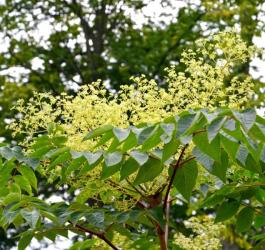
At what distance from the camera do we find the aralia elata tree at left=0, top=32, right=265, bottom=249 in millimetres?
2326

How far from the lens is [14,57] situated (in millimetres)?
11125

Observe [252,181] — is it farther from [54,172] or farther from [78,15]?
[78,15]

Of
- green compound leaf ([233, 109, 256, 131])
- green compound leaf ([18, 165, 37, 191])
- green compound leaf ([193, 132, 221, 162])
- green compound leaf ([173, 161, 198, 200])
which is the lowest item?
green compound leaf ([18, 165, 37, 191])

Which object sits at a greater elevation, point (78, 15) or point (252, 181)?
point (252, 181)

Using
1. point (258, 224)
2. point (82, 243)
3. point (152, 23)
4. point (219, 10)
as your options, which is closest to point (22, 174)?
point (82, 243)

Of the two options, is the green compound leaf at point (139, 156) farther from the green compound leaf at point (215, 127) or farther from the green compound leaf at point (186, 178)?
the green compound leaf at point (215, 127)

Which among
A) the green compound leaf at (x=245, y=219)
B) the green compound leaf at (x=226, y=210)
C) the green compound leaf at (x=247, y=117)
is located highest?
the green compound leaf at (x=247, y=117)

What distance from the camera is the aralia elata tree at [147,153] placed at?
2326mm

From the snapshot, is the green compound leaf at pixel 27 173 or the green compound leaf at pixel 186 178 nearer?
the green compound leaf at pixel 186 178

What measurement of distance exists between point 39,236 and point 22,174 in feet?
1.04

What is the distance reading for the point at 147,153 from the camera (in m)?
2.55

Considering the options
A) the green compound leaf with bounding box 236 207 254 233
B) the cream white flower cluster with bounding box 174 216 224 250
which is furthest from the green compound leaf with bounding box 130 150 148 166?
the cream white flower cluster with bounding box 174 216 224 250

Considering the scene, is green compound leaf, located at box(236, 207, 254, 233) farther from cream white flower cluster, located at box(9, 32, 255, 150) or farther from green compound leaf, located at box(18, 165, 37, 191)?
green compound leaf, located at box(18, 165, 37, 191)

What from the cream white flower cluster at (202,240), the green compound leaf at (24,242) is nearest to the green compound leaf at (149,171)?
the green compound leaf at (24,242)
